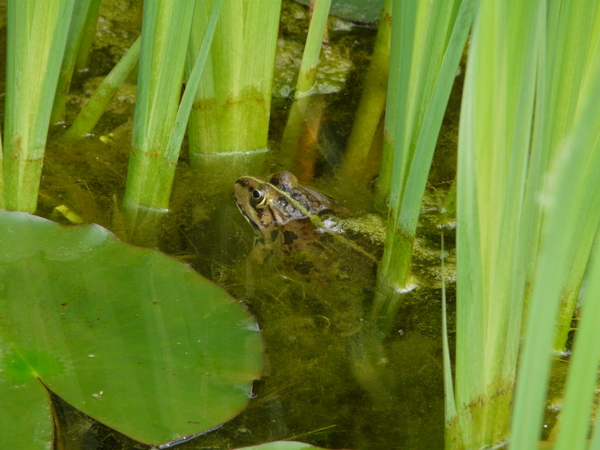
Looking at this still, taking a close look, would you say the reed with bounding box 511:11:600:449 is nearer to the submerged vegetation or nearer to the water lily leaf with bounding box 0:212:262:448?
the submerged vegetation

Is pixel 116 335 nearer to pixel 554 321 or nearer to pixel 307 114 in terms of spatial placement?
pixel 554 321

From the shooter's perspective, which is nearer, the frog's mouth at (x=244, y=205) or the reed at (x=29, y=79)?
the reed at (x=29, y=79)

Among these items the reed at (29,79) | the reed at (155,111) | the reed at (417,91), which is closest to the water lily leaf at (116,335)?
the reed at (29,79)

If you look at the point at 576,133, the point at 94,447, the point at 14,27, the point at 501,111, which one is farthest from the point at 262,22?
the point at 576,133

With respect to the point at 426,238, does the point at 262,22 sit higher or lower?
higher

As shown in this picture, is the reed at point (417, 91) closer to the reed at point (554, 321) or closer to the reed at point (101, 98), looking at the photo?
the reed at point (554, 321)

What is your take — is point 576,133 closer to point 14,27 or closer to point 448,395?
point 448,395

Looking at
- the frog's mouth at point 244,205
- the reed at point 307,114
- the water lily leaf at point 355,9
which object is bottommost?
the frog's mouth at point 244,205
